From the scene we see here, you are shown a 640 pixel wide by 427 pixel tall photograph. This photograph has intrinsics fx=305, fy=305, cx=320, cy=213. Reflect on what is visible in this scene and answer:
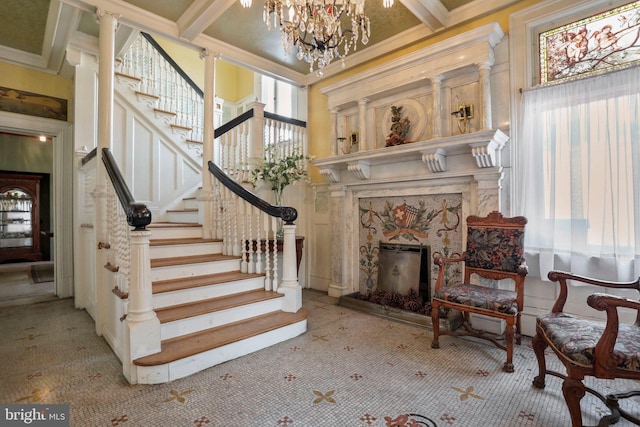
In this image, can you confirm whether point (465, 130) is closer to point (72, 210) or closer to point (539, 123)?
point (539, 123)

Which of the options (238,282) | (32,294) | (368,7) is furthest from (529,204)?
(32,294)

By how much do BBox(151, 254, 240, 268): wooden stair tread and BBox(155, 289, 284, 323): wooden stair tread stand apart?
0.44 meters

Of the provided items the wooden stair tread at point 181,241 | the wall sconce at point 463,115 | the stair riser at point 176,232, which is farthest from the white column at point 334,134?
the stair riser at point 176,232

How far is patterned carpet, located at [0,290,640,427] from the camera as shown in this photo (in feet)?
5.38

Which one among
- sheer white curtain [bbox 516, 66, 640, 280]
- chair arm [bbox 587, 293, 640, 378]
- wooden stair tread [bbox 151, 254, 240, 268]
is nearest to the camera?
chair arm [bbox 587, 293, 640, 378]

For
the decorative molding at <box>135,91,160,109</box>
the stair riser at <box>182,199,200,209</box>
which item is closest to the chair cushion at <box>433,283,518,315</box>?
the stair riser at <box>182,199,200,209</box>

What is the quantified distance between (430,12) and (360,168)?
1.70m

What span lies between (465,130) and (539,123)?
1.95ft

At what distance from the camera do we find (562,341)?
5.10 ft

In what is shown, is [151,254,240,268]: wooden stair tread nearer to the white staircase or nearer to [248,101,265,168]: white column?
the white staircase

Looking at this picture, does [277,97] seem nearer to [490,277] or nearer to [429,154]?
[429,154]

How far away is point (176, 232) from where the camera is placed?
3.49m

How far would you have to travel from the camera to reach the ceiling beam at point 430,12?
2.90m

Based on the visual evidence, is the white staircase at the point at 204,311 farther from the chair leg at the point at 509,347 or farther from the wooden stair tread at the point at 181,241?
the chair leg at the point at 509,347
